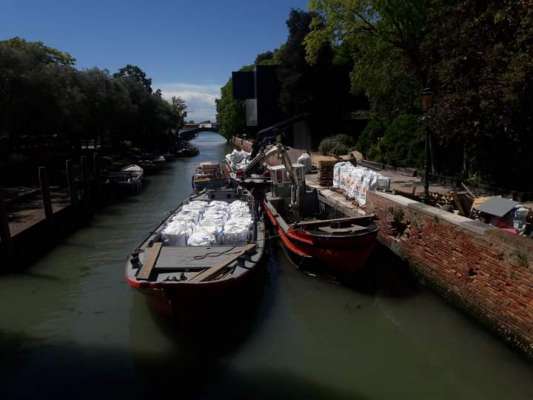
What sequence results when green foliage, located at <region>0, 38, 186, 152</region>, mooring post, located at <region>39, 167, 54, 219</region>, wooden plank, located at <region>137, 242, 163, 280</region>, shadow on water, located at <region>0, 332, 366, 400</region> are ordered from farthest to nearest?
1. green foliage, located at <region>0, 38, 186, 152</region>
2. mooring post, located at <region>39, 167, 54, 219</region>
3. wooden plank, located at <region>137, 242, 163, 280</region>
4. shadow on water, located at <region>0, 332, 366, 400</region>

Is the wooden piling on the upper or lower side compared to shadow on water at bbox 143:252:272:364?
upper

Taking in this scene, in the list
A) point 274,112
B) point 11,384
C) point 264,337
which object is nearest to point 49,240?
point 11,384

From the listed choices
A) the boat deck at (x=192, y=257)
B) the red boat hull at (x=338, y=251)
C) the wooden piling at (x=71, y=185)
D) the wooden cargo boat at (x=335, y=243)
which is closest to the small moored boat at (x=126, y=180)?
the wooden piling at (x=71, y=185)

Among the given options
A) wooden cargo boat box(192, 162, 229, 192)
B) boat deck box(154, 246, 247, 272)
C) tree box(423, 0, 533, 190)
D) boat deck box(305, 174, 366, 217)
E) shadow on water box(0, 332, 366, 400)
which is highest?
tree box(423, 0, 533, 190)

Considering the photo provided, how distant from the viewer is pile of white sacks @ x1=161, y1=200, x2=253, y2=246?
12.5 meters

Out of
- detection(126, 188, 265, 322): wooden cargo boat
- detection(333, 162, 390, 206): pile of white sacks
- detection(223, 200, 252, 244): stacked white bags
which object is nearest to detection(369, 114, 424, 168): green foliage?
detection(333, 162, 390, 206): pile of white sacks

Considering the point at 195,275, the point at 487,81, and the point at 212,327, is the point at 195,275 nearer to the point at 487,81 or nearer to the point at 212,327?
the point at 212,327

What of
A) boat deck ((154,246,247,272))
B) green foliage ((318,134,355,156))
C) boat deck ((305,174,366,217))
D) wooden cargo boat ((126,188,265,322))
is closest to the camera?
wooden cargo boat ((126,188,265,322))

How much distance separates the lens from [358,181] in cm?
1736

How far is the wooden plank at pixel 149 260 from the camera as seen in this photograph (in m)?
9.93

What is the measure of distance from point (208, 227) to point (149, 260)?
8.90 ft

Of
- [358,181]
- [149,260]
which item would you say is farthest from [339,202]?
[149,260]

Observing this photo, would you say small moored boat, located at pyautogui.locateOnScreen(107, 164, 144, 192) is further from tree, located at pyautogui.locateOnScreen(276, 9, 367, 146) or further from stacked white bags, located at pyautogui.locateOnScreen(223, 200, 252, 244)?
tree, located at pyautogui.locateOnScreen(276, 9, 367, 146)

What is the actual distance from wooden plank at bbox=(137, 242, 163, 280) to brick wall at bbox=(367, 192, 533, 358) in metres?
7.14
